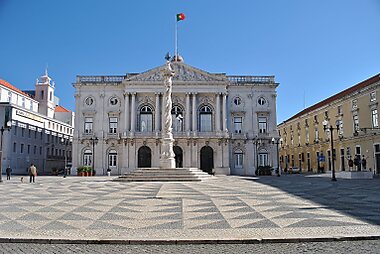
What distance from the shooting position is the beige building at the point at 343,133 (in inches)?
1594

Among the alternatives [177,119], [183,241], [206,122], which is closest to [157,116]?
[177,119]

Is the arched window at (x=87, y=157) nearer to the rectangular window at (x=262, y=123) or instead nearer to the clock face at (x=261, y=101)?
the rectangular window at (x=262, y=123)

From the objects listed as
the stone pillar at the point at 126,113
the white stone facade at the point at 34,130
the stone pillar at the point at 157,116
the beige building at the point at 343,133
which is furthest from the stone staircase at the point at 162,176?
the white stone facade at the point at 34,130

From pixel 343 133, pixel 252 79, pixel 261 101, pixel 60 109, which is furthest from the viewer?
pixel 60 109

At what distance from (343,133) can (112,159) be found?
34076 mm

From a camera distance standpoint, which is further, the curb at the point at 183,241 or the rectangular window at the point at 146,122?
the rectangular window at the point at 146,122

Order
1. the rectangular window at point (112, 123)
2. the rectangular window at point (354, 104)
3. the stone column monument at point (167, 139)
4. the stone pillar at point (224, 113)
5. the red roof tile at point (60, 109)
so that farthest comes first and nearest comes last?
the red roof tile at point (60, 109)
the rectangular window at point (112, 123)
the stone pillar at point (224, 113)
the rectangular window at point (354, 104)
the stone column monument at point (167, 139)

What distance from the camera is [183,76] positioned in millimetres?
50125

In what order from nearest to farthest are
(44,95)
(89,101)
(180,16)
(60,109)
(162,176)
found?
(162,176) < (180,16) < (89,101) < (44,95) < (60,109)

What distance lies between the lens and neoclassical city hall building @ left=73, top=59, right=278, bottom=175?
48.8 meters

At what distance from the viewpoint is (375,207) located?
11.5 meters

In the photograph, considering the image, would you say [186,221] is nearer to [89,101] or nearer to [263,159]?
[263,159]

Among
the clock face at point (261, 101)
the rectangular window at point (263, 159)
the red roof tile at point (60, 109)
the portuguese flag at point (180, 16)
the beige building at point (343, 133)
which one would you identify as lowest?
the rectangular window at point (263, 159)

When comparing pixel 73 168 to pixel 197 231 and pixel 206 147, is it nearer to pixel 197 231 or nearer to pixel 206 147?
pixel 206 147
